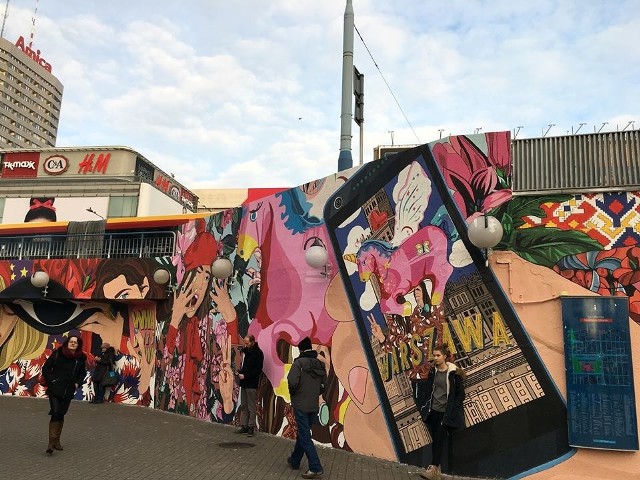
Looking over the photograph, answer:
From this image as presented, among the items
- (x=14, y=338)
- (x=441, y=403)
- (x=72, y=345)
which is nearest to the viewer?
(x=441, y=403)

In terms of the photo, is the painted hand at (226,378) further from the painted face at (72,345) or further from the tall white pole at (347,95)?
the tall white pole at (347,95)

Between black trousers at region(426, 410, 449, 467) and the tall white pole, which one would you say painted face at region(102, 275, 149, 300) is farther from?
black trousers at region(426, 410, 449, 467)

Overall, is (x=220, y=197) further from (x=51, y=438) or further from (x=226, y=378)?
(x=51, y=438)

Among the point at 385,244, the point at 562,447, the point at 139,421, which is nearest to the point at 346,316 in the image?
the point at 385,244

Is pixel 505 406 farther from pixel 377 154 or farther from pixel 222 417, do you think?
pixel 377 154

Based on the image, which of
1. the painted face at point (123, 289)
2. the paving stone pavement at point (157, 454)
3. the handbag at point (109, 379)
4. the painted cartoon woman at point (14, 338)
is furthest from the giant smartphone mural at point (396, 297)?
the painted cartoon woman at point (14, 338)

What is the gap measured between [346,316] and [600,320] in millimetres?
3368

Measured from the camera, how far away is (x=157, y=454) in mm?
7254

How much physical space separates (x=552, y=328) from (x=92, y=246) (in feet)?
45.5

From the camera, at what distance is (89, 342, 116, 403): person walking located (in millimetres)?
12844

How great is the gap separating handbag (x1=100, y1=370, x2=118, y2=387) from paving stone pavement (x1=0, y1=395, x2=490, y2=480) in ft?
8.15

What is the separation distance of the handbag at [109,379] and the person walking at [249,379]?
18.5 ft

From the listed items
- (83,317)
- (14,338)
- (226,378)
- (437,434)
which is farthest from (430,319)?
(14,338)

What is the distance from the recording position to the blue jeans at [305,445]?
607 centimetres
